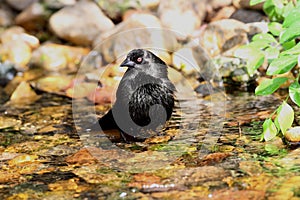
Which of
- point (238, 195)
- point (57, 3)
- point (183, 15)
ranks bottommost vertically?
point (238, 195)

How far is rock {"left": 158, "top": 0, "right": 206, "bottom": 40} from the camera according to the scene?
27.0ft

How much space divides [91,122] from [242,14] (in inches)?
141

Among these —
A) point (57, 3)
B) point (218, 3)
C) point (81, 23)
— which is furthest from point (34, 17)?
point (218, 3)

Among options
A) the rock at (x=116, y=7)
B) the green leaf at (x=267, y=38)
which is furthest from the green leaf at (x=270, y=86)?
the rock at (x=116, y=7)

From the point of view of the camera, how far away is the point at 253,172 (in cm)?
354

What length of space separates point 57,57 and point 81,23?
2.46 feet

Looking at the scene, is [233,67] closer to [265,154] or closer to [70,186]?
[265,154]

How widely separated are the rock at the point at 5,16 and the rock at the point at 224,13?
3841mm

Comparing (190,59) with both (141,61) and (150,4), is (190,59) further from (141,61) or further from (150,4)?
(141,61)

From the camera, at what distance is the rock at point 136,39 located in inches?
302

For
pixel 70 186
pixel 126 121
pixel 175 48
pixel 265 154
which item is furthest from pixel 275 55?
pixel 175 48

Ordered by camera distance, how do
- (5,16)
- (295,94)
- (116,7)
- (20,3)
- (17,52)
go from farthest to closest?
(20,3) < (5,16) < (116,7) < (17,52) < (295,94)

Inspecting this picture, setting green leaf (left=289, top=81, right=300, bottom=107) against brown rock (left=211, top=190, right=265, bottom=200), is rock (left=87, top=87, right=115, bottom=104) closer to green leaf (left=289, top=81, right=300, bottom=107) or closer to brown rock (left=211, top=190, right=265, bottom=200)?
green leaf (left=289, top=81, right=300, bottom=107)

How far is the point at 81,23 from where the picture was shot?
8.91 m
